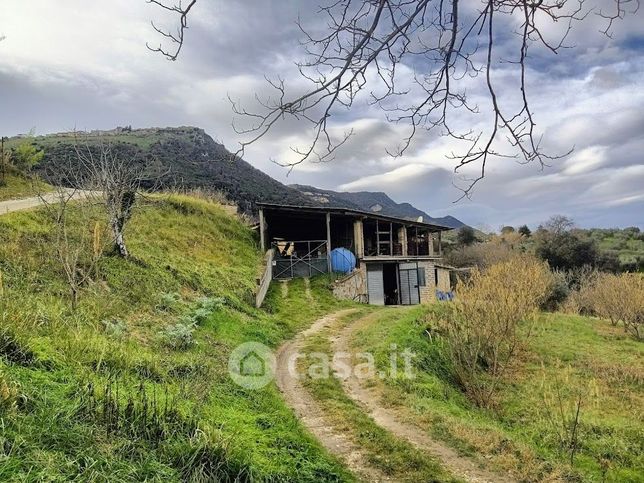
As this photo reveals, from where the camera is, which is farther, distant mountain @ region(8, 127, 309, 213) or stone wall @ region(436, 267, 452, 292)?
distant mountain @ region(8, 127, 309, 213)

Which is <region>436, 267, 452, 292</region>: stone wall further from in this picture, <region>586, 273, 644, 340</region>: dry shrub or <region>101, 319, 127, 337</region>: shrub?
<region>101, 319, 127, 337</region>: shrub

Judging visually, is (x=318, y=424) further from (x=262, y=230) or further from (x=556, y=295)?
(x=556, y=295)

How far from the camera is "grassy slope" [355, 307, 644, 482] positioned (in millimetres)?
6277

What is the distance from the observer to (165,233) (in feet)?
67.8

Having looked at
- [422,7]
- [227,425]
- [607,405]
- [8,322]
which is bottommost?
[607,405]

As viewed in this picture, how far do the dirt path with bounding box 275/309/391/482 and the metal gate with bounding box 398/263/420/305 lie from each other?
55.2 feet

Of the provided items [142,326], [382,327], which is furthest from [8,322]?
[382,327]

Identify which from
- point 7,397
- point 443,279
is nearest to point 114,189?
point 7,397

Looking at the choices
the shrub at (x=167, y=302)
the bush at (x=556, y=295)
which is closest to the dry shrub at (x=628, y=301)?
the bush at (x=556, y=295)

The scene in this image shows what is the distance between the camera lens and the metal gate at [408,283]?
27.4 meters

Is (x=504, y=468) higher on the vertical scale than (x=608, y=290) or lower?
lower

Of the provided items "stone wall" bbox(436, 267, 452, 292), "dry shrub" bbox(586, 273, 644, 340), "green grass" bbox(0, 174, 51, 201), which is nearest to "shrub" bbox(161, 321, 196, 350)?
"green grass" bbox(0, 174, 51, 201)

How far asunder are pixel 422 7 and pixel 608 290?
2163 centimetres

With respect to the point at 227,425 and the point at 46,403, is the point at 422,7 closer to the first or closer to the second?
the point at 46,403
